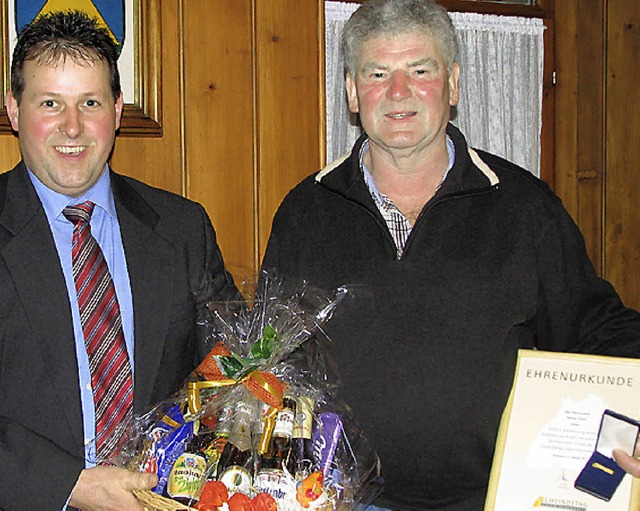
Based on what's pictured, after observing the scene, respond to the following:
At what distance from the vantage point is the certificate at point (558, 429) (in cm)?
183

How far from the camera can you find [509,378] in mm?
2109

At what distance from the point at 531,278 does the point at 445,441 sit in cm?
47

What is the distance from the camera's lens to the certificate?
72.0 inches

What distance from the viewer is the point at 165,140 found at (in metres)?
2.72

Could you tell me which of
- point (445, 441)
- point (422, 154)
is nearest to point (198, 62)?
point (422, 154)

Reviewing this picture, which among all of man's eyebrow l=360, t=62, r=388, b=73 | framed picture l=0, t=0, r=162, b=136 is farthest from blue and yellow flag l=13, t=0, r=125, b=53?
man's eyebrow l=360, t=62, r=388, b=73

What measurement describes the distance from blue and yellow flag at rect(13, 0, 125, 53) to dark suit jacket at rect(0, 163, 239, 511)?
0.58m

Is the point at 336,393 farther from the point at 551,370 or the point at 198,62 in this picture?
the point at 198,62

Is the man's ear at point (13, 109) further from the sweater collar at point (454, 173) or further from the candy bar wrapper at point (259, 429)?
the sweater collar at point (454, 173)

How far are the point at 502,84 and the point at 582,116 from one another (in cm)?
37

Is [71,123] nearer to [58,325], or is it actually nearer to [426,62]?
[58,325]

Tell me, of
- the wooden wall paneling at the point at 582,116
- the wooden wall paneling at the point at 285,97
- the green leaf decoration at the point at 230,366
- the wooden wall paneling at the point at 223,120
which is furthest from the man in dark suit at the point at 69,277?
the wooden wall paneling at the point at 582,116

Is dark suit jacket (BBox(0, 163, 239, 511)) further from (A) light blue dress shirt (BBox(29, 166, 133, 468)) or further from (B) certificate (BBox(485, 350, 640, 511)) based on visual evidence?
(B) certificate (BBox(485, 350, 640, 511))

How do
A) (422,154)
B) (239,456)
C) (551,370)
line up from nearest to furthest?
1. (239,456)
2. (551,370)
3. (422,154)
